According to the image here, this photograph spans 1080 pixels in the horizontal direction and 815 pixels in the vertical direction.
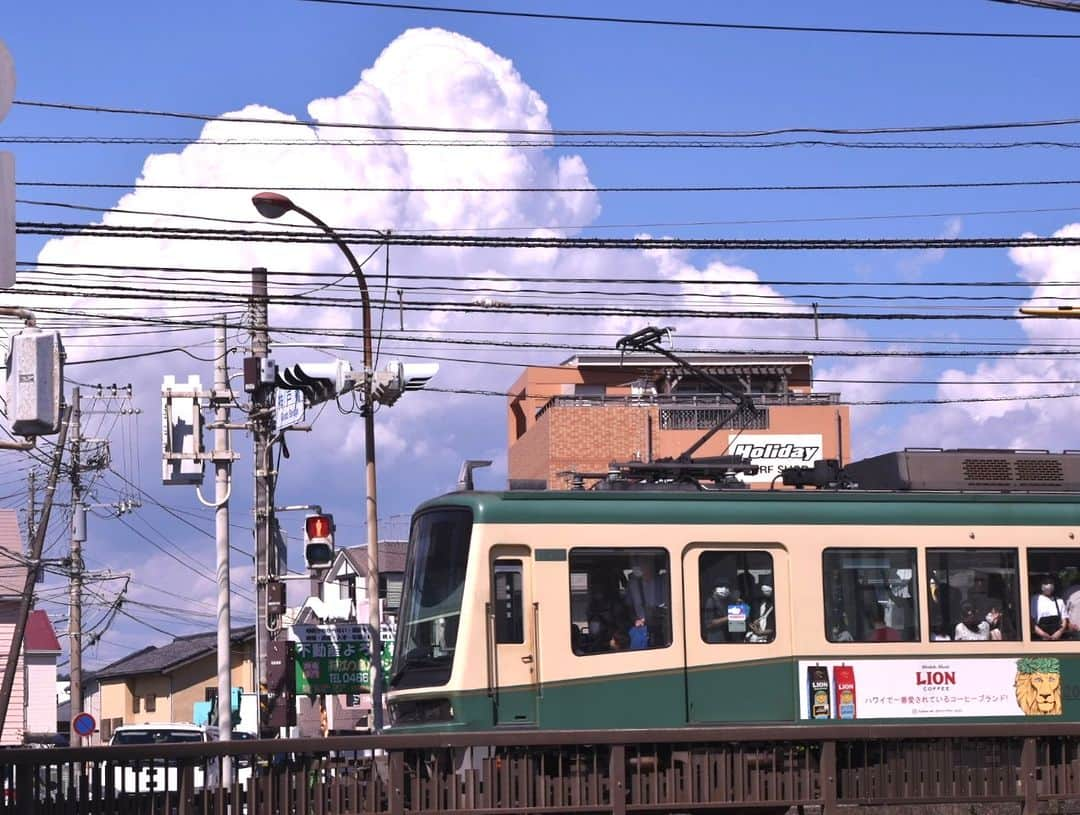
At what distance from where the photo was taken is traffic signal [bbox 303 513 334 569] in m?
19.9

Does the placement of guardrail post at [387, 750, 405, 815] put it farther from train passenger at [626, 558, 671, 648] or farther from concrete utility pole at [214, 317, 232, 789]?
concrete utility pole at [214, 317, 232, 789]

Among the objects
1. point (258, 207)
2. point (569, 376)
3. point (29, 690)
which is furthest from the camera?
point (29, 690)

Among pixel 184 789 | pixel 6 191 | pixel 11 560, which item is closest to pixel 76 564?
pixel 11 560

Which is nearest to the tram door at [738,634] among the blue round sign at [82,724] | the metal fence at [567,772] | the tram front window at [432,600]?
the metal fence at [567,772]

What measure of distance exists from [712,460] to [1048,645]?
380cm

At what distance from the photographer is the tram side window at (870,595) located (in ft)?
47.8

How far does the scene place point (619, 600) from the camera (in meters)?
14.2

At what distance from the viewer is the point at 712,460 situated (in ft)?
52.1

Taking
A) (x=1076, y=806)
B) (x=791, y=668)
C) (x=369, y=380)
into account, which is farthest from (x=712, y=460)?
(x=369, y=380)

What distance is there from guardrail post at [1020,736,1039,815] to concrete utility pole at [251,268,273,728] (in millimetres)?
10731

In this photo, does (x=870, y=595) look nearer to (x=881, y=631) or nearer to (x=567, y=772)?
(x=881, y=631)

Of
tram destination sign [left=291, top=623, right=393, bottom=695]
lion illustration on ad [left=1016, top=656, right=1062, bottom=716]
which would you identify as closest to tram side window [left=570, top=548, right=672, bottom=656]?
lion illustration on ad [left=1016, top=656, right=1062, bottom=716]

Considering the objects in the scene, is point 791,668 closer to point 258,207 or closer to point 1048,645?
point 1048,645

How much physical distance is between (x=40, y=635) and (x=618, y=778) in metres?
53.3
